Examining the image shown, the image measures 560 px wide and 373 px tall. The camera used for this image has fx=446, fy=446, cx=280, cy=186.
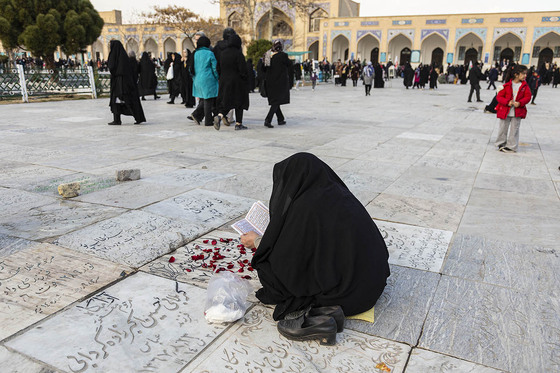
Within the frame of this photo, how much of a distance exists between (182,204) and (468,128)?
21.8 feet

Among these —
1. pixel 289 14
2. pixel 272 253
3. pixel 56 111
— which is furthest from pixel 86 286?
pixel 289 14

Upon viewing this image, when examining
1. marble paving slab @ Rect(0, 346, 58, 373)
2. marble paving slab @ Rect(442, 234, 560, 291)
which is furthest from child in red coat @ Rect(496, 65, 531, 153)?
marble paving slab @ Rect(0, 346, 58, 373)

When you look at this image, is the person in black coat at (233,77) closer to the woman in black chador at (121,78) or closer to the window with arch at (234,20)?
the woman in black chador at (121,78)

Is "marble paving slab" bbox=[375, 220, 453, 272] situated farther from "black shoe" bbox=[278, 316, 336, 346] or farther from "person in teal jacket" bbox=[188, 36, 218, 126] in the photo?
"person in teal jacket" bbox=[188, 36, 218, 126]

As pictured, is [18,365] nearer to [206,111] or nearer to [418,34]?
[206,111]

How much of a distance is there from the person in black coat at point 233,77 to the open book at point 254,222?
5.04 meters

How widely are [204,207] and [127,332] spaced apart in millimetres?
1757

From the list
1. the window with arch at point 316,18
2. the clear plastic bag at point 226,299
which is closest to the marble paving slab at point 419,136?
the clear plastic bag at point 226,299

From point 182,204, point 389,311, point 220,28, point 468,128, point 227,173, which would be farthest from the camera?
point 220,28

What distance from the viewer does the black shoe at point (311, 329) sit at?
191 centimetres

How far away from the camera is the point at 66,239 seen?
9.62 feet

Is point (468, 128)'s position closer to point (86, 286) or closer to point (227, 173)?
point (227, 173)

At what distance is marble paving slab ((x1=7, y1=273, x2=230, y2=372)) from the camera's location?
1.78 meters

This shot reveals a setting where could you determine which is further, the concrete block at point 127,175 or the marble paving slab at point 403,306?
the concrete block at point 127,175
